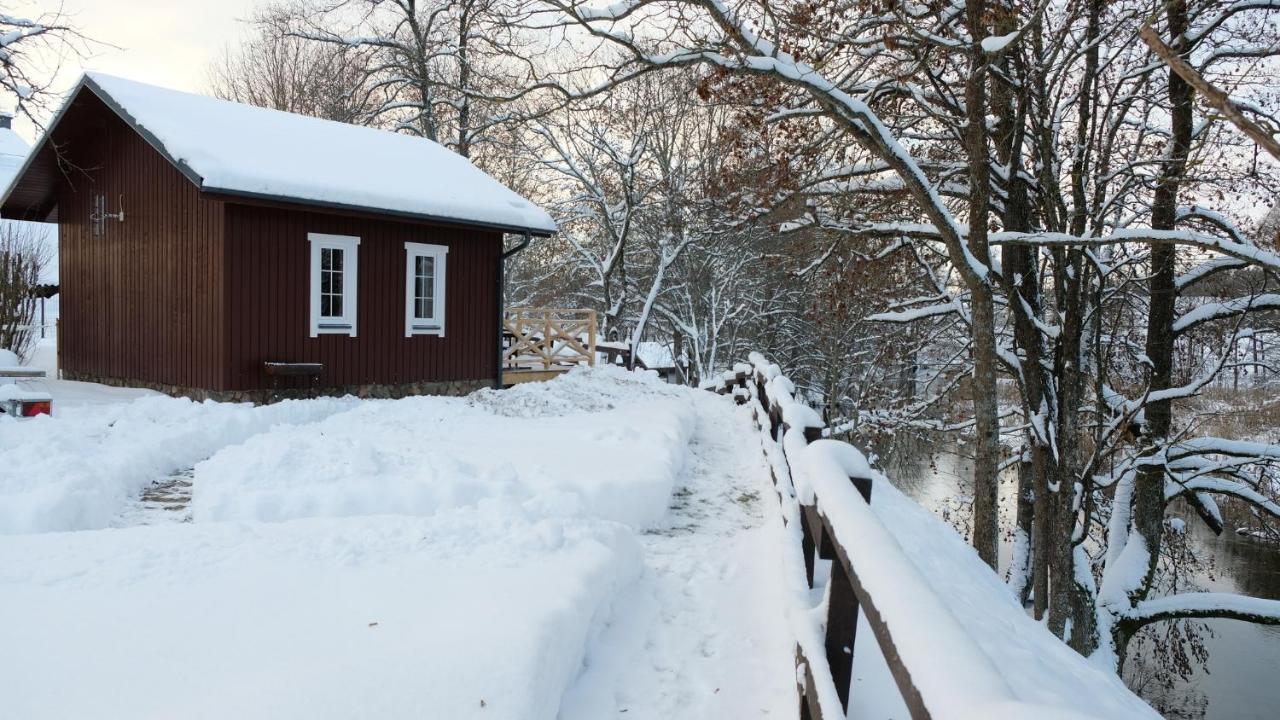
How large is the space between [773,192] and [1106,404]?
203 inches

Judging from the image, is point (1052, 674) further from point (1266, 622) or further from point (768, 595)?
point (1266, 622)

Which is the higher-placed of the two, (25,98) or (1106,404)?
(25,98)

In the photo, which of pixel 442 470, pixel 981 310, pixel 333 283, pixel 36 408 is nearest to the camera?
pixel 442 470

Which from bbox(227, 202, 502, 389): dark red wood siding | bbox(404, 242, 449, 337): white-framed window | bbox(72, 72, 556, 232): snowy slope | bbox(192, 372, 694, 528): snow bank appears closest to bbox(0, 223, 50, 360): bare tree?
bbox(72, 72, 556, 232): snowy slope

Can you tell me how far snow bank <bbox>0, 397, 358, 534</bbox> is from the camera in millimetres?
6023

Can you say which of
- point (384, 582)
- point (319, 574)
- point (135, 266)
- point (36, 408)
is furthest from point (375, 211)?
point (384, 582)

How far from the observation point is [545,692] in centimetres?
313

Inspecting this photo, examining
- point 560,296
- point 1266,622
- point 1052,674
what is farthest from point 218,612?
point 560,296

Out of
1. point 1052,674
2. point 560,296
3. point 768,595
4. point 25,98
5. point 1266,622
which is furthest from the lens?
point 560,296

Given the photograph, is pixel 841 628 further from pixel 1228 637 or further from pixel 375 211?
pixel 1228 637

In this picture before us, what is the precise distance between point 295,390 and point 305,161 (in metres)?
3.60

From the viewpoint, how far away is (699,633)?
4.10 metres

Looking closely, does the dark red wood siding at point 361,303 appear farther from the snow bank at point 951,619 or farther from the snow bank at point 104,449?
the snow bank at point 951,619

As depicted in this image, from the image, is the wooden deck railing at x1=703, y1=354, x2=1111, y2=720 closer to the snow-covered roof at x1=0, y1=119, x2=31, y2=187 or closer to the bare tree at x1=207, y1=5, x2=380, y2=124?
the bare tree at x1=207, y1=5, x2=380, y2=124
